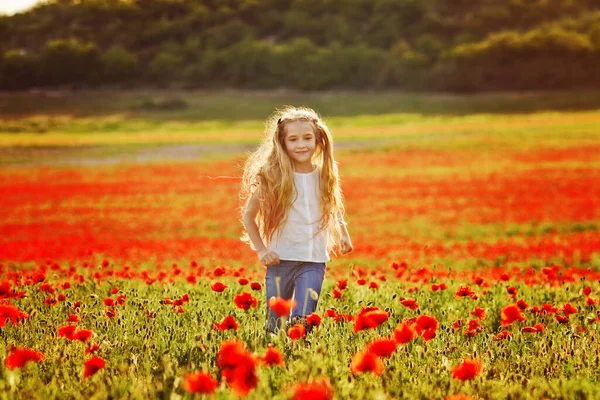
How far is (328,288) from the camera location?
6.23 meters

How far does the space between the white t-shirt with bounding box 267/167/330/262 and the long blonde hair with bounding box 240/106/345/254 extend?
0.13 feet

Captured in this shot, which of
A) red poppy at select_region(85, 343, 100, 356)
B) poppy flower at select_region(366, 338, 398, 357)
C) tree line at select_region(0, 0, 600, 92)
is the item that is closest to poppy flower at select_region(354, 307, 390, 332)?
poppy flower at select_region(366, 338, 398, 357)

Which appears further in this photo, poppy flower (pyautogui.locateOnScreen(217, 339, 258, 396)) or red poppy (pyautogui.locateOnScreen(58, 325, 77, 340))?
red poppy (pyautogui.locateOnScreen(58, 325, 77, 340))

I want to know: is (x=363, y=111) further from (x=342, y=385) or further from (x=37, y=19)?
(x=342, y=385)

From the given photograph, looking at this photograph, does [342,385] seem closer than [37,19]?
Yes

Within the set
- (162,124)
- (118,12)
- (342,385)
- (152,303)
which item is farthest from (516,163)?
(118,12)

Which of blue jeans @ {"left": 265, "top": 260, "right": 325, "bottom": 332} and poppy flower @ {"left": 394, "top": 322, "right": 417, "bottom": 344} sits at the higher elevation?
poppy flower @ {"left": 394, "top": 322, "right": 417, "bottom": 344}

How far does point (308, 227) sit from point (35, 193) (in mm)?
16154

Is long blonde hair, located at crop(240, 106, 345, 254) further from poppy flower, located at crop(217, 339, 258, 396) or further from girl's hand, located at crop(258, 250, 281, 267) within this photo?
poppy flower, located at crop(217, 339, 258, 396)

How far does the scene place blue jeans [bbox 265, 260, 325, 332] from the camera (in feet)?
14.5

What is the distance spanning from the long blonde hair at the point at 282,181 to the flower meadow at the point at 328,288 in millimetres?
422

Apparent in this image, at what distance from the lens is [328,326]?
430 cm

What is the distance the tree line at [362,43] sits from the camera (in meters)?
50.0

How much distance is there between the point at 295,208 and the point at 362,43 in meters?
53.8
